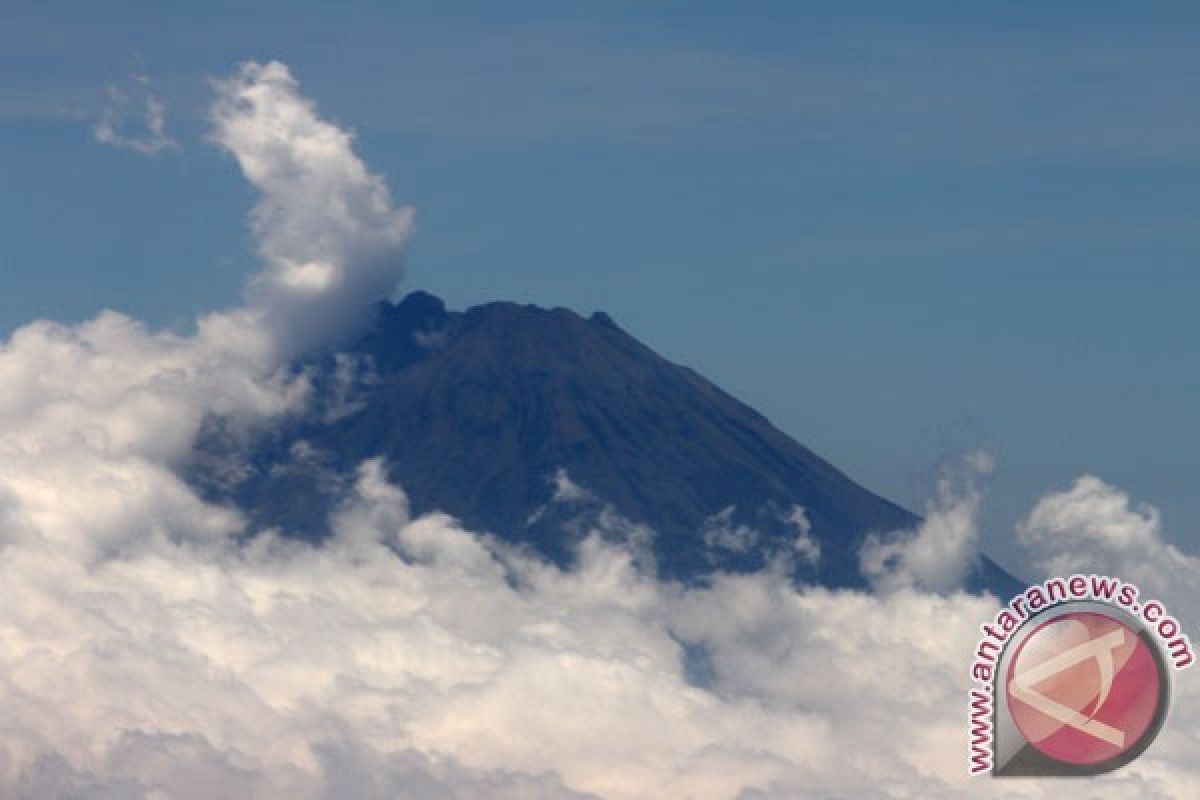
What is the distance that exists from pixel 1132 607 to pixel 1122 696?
10.4 metres

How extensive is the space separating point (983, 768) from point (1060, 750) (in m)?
7.09

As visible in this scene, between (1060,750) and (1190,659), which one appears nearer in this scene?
(1190,659)

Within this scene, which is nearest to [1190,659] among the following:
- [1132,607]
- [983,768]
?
[1132,607]

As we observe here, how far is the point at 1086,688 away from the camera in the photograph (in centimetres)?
19038

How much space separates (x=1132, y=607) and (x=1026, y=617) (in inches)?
284

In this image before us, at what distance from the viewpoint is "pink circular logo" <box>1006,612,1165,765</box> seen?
618 feet

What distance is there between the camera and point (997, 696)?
192m

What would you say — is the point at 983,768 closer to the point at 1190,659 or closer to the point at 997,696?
the point at 997,696

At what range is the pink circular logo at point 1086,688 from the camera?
188375 mm

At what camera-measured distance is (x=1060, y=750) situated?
Result: 7667 inches

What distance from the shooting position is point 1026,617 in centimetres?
18638

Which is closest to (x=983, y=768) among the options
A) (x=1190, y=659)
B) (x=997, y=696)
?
(x=997, y=696)

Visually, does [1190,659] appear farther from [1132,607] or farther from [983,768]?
[983,768]

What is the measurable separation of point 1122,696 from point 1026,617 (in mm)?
10520
